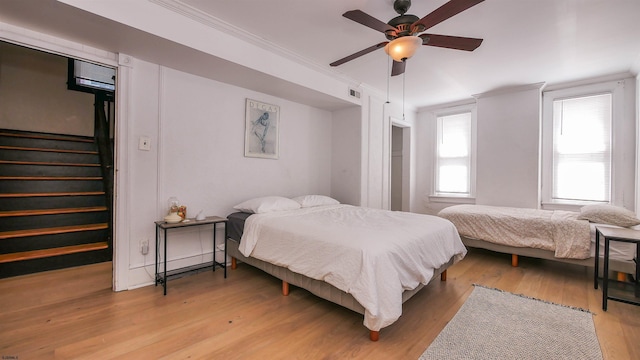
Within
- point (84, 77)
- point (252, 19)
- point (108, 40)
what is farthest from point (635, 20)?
point (84, 77)

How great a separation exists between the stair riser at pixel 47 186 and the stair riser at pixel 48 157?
575mm

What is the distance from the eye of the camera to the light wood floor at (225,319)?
1.66 m

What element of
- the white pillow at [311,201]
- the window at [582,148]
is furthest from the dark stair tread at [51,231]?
the window at [582,148]

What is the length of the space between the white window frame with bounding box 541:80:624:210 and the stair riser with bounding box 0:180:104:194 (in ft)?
22.4

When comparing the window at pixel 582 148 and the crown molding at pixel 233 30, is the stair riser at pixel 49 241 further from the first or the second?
the window at pixel 582 148

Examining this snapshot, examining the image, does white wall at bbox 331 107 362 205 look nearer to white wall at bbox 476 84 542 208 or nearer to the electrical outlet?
white wall at bbox 476 84 542 208

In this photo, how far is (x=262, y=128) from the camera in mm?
3611

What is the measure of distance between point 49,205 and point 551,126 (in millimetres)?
7284

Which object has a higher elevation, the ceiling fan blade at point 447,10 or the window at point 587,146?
the ceiling fan blade at point 447,10

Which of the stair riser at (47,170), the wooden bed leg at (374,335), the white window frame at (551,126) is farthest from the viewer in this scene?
the white window frame at (551,126)

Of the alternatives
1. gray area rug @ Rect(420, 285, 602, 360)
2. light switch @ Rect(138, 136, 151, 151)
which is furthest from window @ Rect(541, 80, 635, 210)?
light switch @ Rect(138, 136, 151, 151)

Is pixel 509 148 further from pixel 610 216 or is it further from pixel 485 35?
pixel 485 35

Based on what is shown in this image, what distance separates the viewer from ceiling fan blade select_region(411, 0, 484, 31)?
64.4 inches

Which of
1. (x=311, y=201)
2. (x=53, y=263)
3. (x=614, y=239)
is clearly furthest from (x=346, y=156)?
(x=53, y=263)
